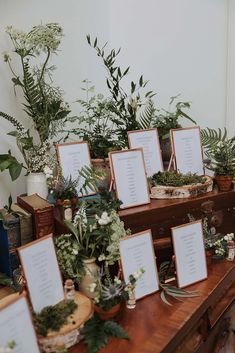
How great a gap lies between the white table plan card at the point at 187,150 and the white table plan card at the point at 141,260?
0.57 m

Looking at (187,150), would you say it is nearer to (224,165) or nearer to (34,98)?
(224,165)

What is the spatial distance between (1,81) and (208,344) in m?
1.57

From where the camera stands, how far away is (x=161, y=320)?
1375 millimetres

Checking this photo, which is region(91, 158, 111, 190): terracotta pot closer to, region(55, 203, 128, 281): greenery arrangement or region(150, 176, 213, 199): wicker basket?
region(150, 176, 213, 199): wicker basket

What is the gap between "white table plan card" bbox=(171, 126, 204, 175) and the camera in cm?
198

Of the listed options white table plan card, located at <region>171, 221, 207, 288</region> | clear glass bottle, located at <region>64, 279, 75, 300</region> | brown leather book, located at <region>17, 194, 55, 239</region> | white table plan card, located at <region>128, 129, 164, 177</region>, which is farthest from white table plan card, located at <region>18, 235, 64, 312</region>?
white table plan card, located at <region>128, 129, 164, 177</region>

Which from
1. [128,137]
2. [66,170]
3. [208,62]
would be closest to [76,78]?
[128,137]

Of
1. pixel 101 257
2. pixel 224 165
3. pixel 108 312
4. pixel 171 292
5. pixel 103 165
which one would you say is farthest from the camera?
pixel 224 165

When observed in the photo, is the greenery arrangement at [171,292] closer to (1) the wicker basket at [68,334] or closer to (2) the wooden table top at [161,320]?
(2) the wooden table top at [161,320]

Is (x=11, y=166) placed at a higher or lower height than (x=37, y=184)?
higher

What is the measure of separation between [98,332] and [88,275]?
0.25 metres

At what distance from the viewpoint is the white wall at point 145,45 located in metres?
1.86

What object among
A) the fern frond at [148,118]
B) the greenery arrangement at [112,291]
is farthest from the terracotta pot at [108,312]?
the fern frond at [148,118]

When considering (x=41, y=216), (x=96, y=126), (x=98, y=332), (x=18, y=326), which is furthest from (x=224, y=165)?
(x=18, y=326)
